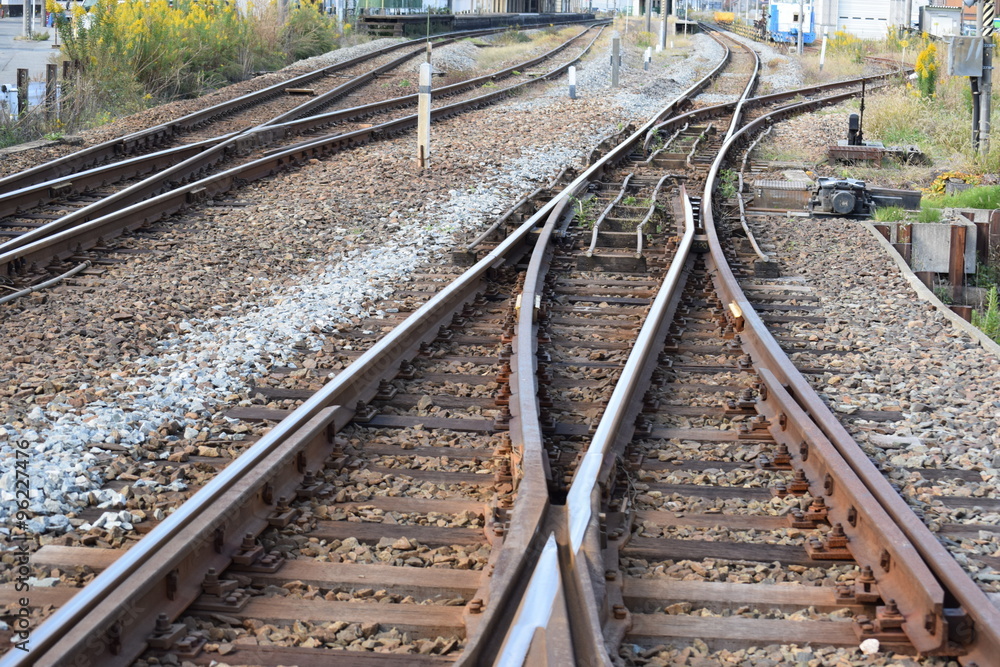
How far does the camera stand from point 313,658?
3402 millimetres

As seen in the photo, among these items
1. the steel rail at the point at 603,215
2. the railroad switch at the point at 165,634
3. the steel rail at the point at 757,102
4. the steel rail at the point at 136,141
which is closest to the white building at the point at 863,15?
the steel rail at the point at 757,102

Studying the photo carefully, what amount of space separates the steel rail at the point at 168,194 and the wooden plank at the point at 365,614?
215 inches

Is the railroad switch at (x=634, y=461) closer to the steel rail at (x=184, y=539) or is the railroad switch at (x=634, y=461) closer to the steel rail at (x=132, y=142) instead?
the steel rail at (x=184, y=539)

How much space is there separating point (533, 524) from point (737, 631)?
2.50 feet

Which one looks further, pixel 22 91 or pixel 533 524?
pixel 22 91

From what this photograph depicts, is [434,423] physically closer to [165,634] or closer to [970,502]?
[165,634]

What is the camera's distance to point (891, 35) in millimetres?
45438

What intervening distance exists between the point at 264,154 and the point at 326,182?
2.20 meters

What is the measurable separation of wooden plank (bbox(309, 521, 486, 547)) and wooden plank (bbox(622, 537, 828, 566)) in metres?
0.58

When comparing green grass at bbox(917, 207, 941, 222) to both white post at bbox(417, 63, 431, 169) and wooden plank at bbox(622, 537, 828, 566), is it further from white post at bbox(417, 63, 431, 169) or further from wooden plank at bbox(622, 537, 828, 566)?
wooden plank at bbox(622, 537, 828, 566)

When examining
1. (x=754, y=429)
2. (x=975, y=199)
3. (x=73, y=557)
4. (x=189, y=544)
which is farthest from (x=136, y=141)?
(x=189, y=544)

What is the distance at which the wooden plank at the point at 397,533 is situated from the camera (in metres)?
4.21

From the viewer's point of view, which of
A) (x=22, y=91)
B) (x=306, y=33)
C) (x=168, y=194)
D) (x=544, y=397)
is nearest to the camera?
(x=544, y=397)

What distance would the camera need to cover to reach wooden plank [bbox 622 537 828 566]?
413cm
